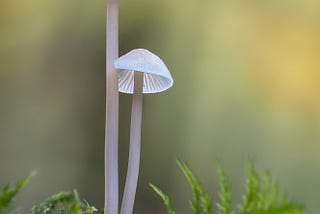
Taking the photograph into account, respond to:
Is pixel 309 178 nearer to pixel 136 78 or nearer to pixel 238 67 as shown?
pixel 238 67

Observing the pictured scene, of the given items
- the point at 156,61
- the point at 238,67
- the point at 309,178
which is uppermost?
the point at 156,61

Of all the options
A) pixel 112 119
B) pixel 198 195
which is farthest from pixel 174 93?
pixel 198 195

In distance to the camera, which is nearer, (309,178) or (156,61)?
(156,61)

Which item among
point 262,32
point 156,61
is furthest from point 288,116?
point 156,61

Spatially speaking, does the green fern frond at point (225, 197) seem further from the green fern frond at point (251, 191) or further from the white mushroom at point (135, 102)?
the white mushroom at point (135, 102)

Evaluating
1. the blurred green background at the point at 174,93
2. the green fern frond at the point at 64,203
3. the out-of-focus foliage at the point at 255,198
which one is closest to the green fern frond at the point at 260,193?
the out-of-focus foliage at the point at 255,198

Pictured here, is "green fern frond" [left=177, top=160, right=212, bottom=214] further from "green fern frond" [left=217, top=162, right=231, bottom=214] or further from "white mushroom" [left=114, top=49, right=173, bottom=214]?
"white mushroom" [left=114, top=49, right=173, bottom=214]

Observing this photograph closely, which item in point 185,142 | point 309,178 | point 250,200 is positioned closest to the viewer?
point 250,200

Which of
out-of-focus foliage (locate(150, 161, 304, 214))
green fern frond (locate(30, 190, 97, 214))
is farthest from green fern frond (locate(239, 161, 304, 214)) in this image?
green fern frond (locate(30, 190, 97, 214))
